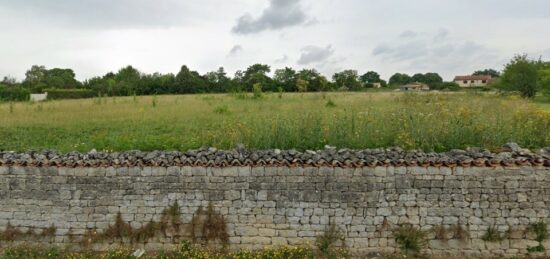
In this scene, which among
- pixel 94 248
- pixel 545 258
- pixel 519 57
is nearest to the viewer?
pixel 545 258

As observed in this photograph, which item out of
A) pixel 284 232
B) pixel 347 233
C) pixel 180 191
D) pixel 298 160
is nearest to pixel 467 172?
pixel 347 233

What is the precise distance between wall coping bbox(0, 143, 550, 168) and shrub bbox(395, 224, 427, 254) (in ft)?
3.40

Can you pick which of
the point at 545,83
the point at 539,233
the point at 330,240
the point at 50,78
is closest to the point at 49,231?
the point at 330,240

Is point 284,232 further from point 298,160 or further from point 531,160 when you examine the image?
point 531,160

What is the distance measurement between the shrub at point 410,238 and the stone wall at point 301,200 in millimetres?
97

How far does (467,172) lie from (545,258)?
181 centimetres

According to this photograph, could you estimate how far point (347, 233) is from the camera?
5.21 meters

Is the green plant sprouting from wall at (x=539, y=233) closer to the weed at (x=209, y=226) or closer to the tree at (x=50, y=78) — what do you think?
the weed at (x=209, y=226)

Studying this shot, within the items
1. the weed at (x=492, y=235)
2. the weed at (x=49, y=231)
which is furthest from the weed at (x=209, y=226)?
the weed at (x=492, y=235)

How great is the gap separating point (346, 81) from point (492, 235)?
45.3 metres

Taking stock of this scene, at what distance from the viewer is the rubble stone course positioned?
5113mm

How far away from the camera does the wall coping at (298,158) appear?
5141 millimetres

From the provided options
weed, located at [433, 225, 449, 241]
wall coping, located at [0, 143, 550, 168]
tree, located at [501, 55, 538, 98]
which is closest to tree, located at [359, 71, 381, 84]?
tree, located at [501, 55, 538, 98]

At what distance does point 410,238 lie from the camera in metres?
5.11
